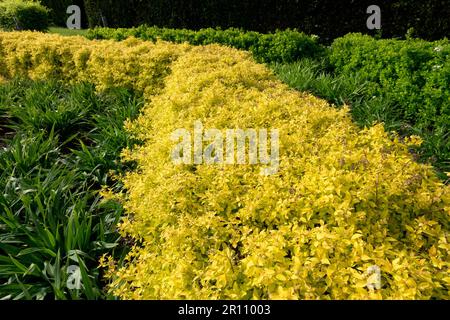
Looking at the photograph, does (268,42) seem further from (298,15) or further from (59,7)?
(59,7)

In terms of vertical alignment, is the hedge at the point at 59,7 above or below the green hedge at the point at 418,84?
above

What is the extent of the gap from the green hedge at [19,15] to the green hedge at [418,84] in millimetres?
14207

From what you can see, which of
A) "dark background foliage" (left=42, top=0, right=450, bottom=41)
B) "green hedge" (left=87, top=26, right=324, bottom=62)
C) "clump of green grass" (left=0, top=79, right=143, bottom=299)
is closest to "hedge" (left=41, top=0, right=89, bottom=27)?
"dark background foliage" (left=42, top=0, right=450, bottom=41)

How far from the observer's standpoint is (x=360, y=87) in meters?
6.09

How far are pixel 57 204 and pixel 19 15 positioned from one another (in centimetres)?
1512

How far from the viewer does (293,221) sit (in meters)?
1.96

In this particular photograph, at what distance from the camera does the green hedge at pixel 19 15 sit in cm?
1490

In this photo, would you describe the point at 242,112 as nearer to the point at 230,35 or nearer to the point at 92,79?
the point at 92,79

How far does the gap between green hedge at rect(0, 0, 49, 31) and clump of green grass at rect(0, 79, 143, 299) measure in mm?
11546

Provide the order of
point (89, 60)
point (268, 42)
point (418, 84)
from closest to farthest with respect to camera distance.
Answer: point (418, 84), point (89, 60), point (268, 42)

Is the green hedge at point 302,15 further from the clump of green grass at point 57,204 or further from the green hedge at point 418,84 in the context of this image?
the clump of green grass at point 57,204

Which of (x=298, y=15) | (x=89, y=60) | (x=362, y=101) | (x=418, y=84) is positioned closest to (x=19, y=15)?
(x=89, y=60)

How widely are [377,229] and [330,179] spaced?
0.36 meters

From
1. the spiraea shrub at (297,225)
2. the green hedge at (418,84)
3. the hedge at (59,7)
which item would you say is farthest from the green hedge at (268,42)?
the hedge at (59,7)
